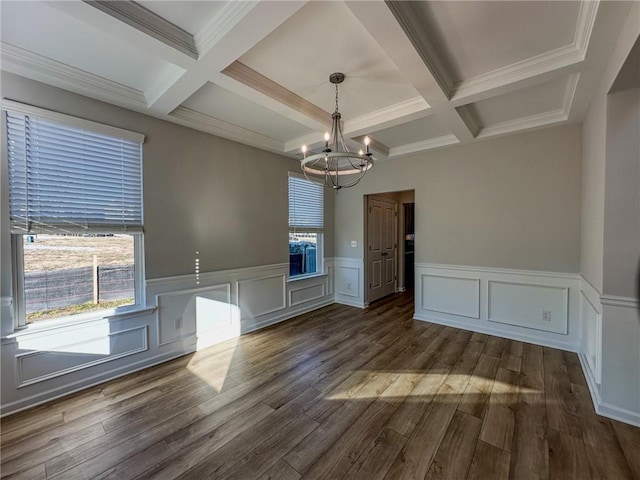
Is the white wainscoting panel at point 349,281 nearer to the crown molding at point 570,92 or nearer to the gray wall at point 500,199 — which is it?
the gray wall at point 500,199

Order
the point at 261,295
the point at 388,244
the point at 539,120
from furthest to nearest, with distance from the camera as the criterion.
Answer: the point at 388,244 < the point at 261,295 < the point at 539,120

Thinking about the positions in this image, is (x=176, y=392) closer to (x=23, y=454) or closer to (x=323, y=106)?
(x=23, y=454)

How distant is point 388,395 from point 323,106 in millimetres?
2950

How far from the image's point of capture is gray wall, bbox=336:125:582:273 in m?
3.21

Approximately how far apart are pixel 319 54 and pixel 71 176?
2.41m

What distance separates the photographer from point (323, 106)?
2938 mm

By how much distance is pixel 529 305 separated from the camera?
3.45 meters

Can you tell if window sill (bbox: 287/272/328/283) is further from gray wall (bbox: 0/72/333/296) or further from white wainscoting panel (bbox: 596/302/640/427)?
white wainscoting panel (bbox: 596/302/640/427)

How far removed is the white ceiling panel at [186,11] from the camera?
1.64 metres

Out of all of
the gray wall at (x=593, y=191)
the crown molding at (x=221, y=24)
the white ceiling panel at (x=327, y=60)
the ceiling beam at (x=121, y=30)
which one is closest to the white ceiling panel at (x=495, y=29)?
the white ceiling panel at (x=327, y=60)

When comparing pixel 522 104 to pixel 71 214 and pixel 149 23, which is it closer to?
pixel 149 23

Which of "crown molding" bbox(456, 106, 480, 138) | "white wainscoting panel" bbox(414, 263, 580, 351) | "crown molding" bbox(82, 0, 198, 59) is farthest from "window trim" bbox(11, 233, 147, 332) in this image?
"white wainscoting panel" bbox(414, 263, 580, 351)

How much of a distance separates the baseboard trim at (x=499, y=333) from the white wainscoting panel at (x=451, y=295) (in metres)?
0.14

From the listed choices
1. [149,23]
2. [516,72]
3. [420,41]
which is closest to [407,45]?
[420,41]
